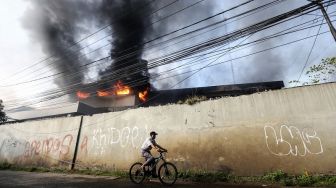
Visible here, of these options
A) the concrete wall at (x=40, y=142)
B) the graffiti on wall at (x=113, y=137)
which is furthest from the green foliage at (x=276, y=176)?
the concrete wall at (x=40, y=142)

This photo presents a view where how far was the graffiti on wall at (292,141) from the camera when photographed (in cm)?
739

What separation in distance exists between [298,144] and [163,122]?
489 cm

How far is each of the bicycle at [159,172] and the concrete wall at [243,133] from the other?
1.57 m

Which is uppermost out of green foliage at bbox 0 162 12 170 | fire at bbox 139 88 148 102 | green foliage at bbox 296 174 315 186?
fire at bbox 139 88 148 102

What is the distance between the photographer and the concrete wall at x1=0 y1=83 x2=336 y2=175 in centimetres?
745

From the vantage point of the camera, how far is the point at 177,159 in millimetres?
9516

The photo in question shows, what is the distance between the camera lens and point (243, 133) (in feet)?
27.7

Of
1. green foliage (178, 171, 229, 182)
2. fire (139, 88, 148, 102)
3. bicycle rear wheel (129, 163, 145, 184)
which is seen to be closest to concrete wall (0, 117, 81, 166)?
bicycle rear wheel (129, 163, 145, 184)

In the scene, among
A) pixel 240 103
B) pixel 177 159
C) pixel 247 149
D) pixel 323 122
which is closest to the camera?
pixel 323 122

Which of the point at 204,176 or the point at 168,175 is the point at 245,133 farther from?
the point at 168,175

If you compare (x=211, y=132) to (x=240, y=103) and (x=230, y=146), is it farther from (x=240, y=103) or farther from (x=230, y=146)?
(x=240, y=103)

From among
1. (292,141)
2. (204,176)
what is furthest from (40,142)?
(292,141)

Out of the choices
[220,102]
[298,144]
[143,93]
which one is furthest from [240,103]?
[143,93]

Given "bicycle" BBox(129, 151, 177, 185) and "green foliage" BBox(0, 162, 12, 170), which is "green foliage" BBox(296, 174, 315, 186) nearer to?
"bicycle" BBox(129, 151, 177, 185)
